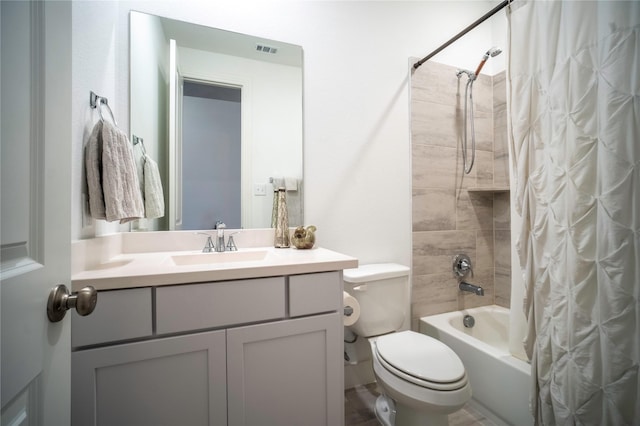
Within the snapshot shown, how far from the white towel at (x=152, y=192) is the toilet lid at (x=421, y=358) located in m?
1.20

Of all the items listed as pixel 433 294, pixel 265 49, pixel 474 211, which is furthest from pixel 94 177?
pixel 474 211

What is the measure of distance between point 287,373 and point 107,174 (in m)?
0.93

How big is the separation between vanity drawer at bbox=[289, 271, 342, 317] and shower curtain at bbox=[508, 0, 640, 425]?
30.8 inches

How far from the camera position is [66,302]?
1.58 feet

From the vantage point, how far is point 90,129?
3.15 feet

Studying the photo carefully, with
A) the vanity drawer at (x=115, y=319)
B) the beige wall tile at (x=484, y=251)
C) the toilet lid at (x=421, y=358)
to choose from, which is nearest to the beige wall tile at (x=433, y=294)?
the beige wall tile at (x=484, y=251)

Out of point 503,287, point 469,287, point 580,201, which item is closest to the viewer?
point 580,201

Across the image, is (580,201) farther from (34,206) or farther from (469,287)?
(34,206)

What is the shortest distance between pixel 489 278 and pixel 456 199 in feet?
2.16

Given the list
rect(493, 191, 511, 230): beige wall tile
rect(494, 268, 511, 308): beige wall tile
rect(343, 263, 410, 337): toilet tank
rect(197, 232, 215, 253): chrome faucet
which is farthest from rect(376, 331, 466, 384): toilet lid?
rect(493, 191, 511, 230): beige wall tile

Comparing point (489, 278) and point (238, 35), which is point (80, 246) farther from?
point (489, 278)

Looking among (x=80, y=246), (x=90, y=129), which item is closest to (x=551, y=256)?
(x=80, y=246)

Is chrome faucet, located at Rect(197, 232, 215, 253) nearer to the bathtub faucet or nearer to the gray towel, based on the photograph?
the gray towel

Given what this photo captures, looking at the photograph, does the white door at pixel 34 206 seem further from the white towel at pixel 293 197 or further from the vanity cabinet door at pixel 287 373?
the white towel at pixel 293 197
